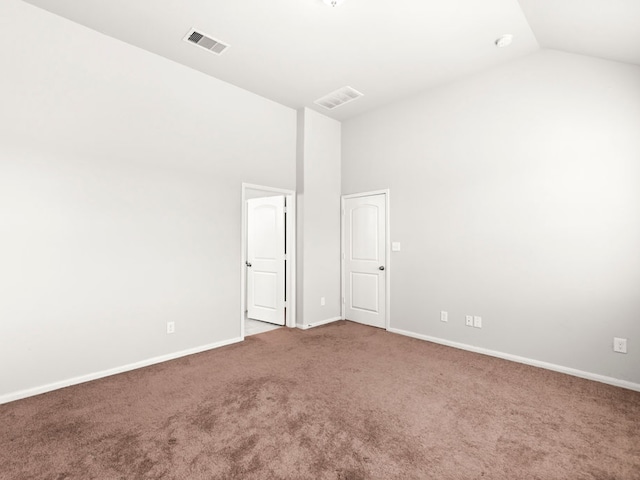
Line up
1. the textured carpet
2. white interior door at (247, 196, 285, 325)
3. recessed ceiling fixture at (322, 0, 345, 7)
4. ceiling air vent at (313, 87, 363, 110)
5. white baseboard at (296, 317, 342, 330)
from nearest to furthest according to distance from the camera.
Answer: the textured carpet
recessed ceiling fixture at (322, 0, 345, 7)
ceiling air vent at (313, 87, 363, 110)
white baseboard at (296, 317, 342, 330)
white interior door at (247, 196, 285, 325)

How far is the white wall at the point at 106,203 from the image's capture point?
104 inches

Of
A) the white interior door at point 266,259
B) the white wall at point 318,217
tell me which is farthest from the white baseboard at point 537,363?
the white interior door at point 266,259

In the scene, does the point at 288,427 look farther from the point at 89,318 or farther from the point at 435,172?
the point at 435,172

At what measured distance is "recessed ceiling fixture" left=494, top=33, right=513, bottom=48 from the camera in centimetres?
306

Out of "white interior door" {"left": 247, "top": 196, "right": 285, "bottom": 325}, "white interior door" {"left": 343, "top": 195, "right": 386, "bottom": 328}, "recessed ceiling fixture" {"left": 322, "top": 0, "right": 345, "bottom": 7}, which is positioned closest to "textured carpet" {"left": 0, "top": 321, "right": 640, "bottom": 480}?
"white interior door" {"left": 343, "top": 195, "right": 386, "bottom": 328}

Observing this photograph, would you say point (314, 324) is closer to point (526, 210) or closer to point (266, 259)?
point (266, 259)

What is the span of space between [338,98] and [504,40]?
Result: 6.81 ft

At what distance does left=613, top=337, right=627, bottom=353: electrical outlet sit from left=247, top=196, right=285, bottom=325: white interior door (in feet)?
12.7

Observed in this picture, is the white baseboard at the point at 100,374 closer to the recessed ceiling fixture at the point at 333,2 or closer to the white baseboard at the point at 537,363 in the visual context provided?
the white baseboard at the point at 537,363

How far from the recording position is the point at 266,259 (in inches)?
203

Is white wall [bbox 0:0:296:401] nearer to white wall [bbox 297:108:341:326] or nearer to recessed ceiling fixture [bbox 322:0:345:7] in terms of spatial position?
white wall [bbox 297:108:341:326]

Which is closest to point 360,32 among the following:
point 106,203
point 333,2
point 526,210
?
point 333,2

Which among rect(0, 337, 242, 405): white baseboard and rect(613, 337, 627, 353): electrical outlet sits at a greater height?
rect(613, 337, 627, 353): electrical outlet

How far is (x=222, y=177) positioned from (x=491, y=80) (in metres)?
3.44
